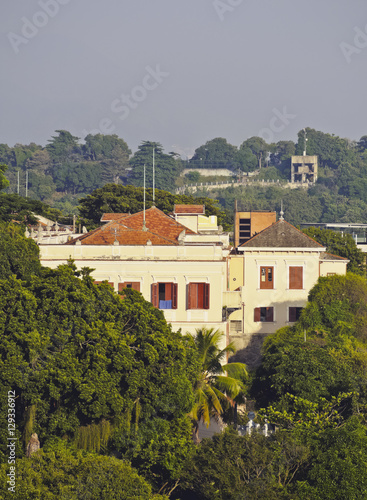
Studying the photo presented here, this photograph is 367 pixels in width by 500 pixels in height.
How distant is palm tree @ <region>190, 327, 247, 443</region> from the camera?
112 feet

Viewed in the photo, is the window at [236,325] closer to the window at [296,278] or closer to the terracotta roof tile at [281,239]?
the window at [296,278]

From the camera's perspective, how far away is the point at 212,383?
35.5 metres

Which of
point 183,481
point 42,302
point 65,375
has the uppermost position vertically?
point 42,302

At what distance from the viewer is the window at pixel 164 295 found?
→ 139 ft

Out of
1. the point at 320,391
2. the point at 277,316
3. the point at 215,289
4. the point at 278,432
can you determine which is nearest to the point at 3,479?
the point at 278,432

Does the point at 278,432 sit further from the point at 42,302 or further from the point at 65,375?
the point at 42,302

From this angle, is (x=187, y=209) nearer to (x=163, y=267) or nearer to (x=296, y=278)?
(x=296, y=278)

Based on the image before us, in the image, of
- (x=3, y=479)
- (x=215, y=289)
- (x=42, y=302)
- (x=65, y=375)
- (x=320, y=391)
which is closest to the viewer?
(x=3, y=479)

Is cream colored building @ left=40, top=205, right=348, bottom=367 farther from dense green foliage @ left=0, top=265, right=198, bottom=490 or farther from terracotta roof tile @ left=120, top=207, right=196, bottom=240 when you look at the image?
dense green foliage @ left=0, top=265, right=198, bottom=490

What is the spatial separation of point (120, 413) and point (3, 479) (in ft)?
20.3

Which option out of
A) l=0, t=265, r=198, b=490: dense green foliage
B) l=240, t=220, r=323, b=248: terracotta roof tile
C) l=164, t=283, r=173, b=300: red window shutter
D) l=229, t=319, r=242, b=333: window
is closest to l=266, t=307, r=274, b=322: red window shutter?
l=229, t=319, r=242, b=333: window

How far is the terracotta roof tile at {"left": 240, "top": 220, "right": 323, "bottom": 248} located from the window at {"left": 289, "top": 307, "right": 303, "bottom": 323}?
11.6 ft

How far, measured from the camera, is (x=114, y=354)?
32.2 meters

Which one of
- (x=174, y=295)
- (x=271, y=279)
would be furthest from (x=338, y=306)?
(x=174, y=295)
